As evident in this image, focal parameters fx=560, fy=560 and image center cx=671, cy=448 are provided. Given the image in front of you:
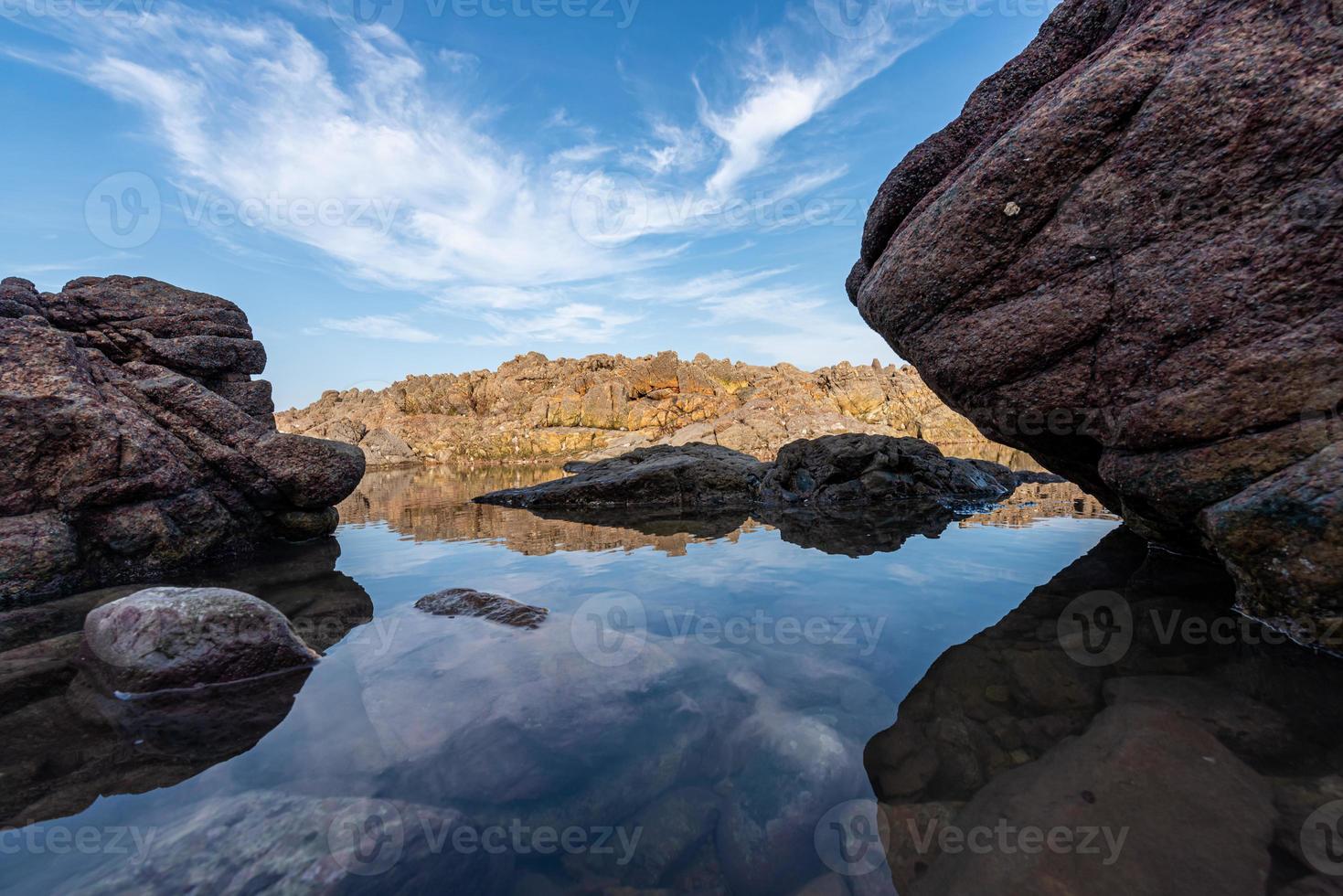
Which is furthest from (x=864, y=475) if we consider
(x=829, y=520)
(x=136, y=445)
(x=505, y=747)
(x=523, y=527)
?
(x=136, y=445)

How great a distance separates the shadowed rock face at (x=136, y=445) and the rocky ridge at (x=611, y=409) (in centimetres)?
4526

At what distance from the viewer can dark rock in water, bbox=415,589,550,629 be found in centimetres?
741

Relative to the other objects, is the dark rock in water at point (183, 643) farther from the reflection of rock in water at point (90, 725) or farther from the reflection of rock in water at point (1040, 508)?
the reflection of rock in water at point (1040, 508)

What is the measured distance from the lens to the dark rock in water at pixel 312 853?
10.2 ft

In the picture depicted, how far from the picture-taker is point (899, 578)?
8.99m

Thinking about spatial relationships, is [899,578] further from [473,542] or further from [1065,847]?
[473,542]

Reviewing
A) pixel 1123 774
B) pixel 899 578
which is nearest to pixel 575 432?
pixel 899 578

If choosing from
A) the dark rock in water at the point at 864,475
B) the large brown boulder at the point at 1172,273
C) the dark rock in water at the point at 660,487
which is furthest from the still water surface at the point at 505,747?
the dark rock in water at the point at 660,487

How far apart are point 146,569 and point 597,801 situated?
1184 centimetres

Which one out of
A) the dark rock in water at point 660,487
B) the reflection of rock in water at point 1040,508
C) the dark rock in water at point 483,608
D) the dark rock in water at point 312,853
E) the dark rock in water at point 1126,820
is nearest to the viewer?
the dark rock in water at point 1126,820

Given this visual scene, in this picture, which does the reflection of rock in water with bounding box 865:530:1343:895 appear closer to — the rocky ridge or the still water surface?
the still water surface

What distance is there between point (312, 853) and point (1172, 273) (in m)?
9.75

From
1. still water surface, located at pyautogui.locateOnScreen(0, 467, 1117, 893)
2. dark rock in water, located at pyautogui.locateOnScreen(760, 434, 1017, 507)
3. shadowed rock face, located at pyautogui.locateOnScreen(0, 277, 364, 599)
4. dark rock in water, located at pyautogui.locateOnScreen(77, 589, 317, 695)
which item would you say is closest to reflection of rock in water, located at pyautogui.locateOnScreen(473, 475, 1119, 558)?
dark rock in water, located at pyautogui.locateOnScreen(760, 434, 1017, 507)

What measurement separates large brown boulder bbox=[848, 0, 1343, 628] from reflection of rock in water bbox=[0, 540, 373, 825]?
9.51m
